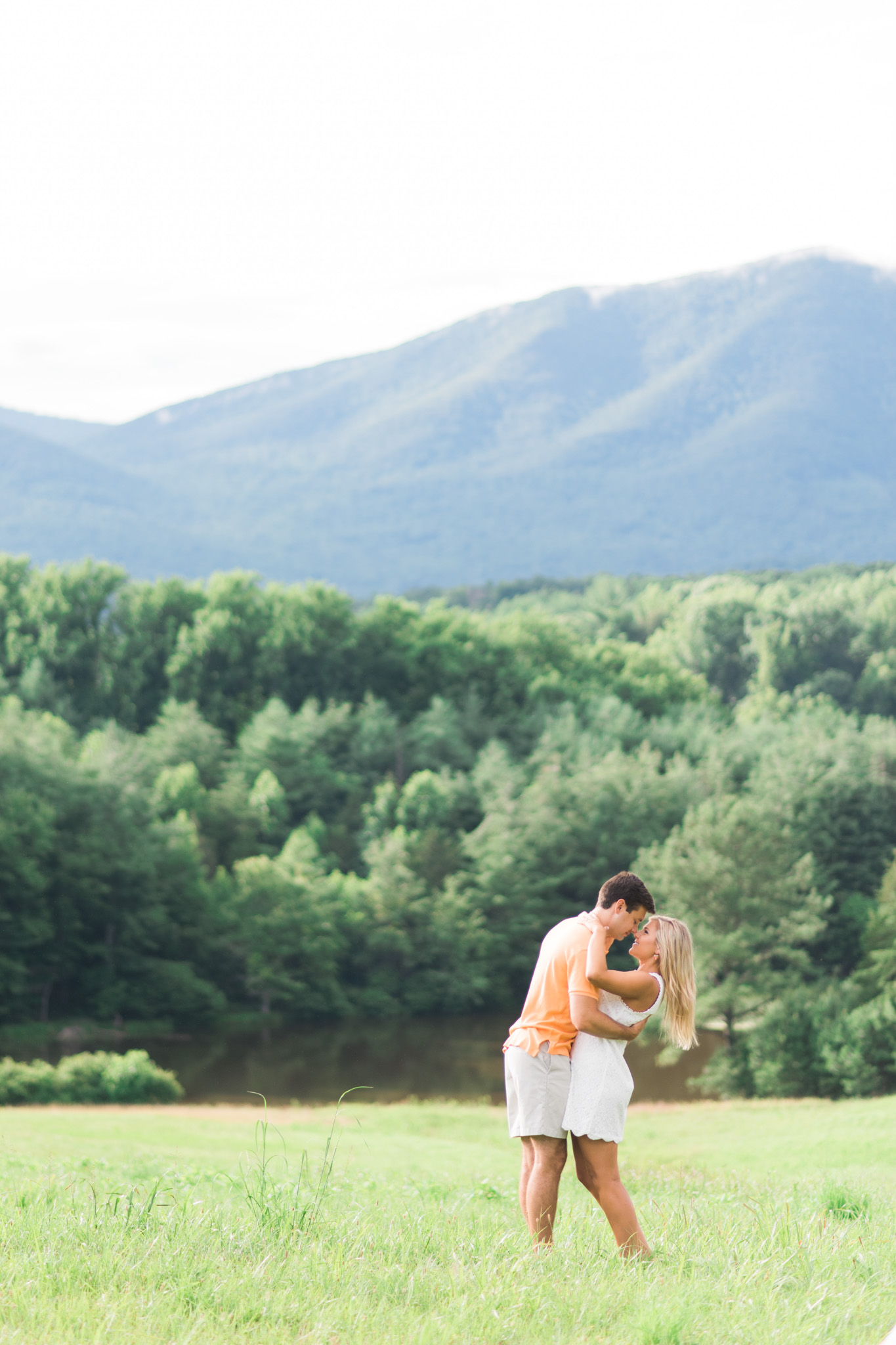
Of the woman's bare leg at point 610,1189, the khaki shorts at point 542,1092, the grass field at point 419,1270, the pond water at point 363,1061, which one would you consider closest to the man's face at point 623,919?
the khaki shorts at point 542,1092

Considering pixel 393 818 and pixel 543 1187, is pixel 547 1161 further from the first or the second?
pixel 393 818

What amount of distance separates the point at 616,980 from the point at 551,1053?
0.50m

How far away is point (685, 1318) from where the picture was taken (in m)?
3.95

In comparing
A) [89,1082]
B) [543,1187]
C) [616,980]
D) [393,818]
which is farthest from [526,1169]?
[393,818]

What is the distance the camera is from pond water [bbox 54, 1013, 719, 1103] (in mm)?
37500

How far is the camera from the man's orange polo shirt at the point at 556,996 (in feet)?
17.3

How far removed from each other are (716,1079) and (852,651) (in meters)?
57.7

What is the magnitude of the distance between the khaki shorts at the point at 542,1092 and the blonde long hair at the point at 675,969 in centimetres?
50

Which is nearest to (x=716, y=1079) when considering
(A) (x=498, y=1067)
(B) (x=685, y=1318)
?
(A) (x=498, y=1067)

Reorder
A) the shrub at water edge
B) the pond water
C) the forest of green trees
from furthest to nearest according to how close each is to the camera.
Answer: the forest of green trees < the pond water < the shrub at water edge

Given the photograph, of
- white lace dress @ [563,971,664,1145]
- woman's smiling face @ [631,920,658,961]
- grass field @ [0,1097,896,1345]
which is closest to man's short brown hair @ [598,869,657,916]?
woman's smiling face @ [631,920,658,961]

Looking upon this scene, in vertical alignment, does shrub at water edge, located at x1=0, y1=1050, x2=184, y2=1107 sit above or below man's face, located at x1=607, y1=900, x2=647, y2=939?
below

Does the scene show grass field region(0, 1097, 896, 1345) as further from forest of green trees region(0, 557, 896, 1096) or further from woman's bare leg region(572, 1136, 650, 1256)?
forest of green trees region(0, 557, 896, 1096)

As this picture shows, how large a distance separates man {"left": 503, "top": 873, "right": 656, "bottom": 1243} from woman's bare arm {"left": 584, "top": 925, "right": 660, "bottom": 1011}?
8 cm
